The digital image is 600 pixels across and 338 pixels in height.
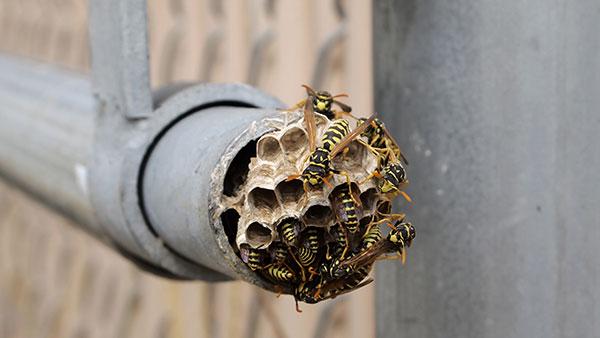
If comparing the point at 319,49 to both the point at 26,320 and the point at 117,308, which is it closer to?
the point at 117,308

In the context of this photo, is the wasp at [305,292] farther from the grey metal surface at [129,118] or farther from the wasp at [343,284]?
the grey metal surface at [129,118]

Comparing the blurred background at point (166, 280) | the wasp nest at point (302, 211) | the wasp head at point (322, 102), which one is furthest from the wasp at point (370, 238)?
the blurred background at point (166, 280)

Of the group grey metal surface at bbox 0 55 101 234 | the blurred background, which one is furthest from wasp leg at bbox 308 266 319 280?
the blurred background

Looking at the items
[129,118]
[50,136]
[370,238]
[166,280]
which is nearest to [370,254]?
[370,238]

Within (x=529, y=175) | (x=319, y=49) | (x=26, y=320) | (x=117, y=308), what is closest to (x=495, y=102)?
(x=529, y=175)

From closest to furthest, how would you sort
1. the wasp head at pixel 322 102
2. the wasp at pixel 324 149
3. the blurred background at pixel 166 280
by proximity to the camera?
1. the wasp at pixel 324 149
2. the wasp head at pixel 322 102
3. the blurred background at pixel 166 280

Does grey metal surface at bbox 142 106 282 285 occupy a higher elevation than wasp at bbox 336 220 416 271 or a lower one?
higher

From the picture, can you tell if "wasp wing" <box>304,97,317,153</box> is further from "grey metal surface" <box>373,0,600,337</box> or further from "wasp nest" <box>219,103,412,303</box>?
"grey metal surface" <box>373,0,600,337</box>
